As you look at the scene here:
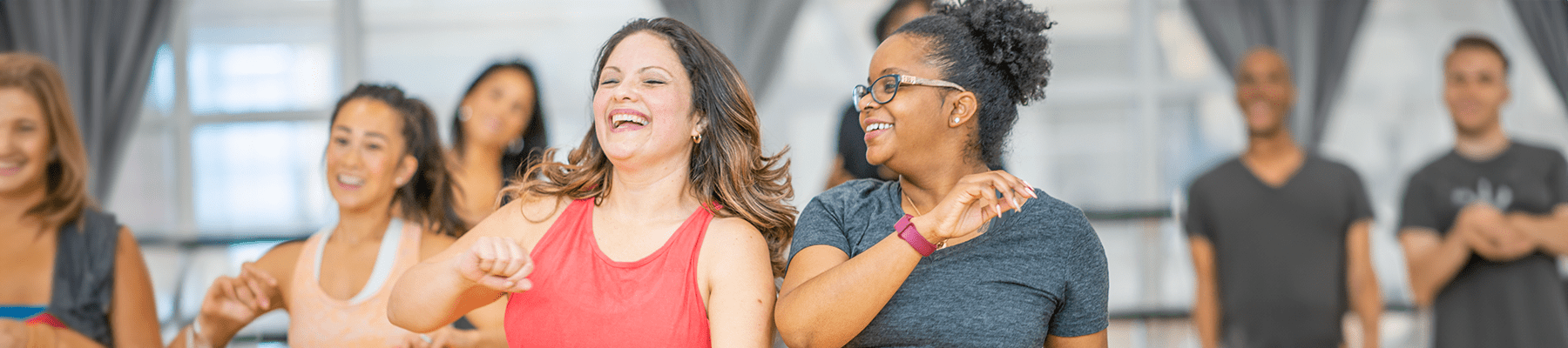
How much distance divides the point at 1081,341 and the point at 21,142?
2853 millimetres

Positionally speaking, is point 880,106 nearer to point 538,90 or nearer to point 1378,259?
point 538,90

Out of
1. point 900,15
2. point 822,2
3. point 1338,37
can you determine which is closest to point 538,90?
point 900,15

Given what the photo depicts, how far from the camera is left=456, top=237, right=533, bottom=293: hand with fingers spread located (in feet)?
5.00

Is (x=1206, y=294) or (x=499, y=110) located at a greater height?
(x=499, y=110)

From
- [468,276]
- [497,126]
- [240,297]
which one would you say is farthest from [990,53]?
[497,126]

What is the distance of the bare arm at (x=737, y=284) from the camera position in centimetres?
163

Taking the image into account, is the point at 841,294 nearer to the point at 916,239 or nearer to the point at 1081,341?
the point at 916,239

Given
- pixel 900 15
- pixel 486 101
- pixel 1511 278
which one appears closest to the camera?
pixel 900 15

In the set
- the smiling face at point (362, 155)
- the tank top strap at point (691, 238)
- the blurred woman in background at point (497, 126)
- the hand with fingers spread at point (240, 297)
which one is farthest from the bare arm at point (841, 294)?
the blurred woman in background at point (497, 126)

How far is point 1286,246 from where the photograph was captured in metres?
4.55

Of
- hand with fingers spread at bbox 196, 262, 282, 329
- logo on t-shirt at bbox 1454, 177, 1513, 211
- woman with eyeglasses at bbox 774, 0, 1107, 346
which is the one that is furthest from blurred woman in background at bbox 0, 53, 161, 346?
logo on t-shirt at bbox 1454, 177, 1513, 211

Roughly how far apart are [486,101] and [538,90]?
0.67ft

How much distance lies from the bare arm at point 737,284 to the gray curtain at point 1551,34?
18.2 feet

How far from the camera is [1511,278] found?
396 centimetres
